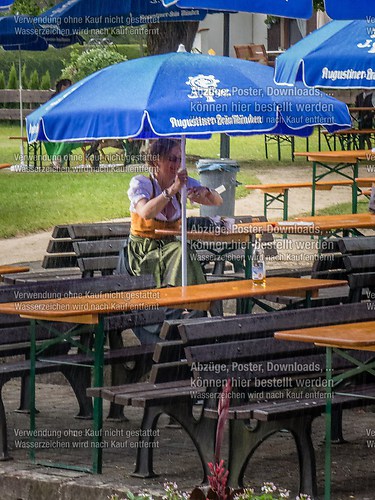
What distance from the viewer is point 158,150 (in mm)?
9828

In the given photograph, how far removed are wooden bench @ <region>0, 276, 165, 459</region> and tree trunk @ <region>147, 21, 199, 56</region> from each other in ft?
43.1

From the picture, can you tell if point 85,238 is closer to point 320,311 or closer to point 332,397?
point 320,311

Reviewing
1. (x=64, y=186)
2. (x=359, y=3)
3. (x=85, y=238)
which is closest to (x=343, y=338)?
(x=359, y=3)

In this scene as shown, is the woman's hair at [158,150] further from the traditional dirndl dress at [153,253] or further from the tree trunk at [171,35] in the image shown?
the tree trunk at [171,35]

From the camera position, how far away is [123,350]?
8.66 m

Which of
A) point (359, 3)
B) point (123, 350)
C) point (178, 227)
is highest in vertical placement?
point (359, 3)

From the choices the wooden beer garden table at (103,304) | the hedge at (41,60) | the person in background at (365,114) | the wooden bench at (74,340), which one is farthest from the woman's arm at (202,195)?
the hedge at (41,60)

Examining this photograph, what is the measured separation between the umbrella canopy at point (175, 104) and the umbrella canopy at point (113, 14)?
5.18 metres

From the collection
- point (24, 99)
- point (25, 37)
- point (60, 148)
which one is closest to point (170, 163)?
point (25, 37)

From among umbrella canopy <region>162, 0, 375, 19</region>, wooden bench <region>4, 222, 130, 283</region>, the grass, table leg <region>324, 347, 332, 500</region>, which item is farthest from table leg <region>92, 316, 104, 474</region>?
the grass

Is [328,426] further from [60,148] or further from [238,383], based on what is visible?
[60,148]

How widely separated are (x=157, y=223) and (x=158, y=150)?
509 millimetres

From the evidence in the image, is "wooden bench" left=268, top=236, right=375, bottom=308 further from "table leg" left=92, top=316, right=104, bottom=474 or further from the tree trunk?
the tree trunk

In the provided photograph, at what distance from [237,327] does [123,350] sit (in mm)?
1375
